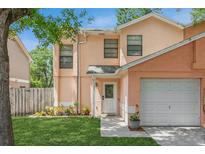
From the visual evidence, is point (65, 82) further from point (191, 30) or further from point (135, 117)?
point (191, 30)

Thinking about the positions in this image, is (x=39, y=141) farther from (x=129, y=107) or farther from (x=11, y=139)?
(x=129, y=107)

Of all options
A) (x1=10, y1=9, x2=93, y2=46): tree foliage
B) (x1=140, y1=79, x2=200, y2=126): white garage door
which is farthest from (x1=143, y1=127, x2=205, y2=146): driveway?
(x1=10, y1=9, x2=93, y2=46): tree foliage

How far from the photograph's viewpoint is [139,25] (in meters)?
19.3

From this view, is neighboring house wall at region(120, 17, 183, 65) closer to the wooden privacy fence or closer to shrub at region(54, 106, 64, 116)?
shrub at region(54, 106, 64, 116)

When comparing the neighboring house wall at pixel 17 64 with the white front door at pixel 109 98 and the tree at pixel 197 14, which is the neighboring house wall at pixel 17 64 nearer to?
the white front door at pixel 109 98

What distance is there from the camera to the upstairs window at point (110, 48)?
20016 mm

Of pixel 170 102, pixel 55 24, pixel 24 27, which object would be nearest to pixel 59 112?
pixel 24 27

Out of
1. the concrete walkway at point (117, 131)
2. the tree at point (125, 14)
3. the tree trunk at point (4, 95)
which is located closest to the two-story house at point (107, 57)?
the concrete walkway at point (117, 131)

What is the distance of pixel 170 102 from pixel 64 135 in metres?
5.92

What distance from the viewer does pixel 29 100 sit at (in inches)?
802

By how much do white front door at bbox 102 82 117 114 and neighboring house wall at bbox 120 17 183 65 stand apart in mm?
1809

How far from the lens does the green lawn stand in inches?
401

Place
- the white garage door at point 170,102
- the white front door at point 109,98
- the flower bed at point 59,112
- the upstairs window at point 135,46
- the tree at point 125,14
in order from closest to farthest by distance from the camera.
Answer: the white garage door at point 170,102, the flower bed at point 59,112, the upstairs window at point 135,46, the white front door at point 109,98, the tree at point 125,14

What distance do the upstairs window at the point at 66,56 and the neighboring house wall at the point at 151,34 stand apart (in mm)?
3737
